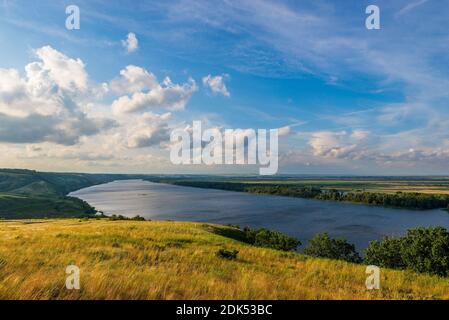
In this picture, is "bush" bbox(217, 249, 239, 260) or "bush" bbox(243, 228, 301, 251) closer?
"bush" bbox(217, 249, 239, 260)

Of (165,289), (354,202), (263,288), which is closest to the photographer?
(165,289)

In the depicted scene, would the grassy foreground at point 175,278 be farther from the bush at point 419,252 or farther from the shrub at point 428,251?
the shrub at point 428,251

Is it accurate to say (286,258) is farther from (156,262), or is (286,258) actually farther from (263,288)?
(263,288)

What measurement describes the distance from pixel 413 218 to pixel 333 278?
5297 inches

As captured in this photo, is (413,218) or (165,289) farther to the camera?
(413,218)

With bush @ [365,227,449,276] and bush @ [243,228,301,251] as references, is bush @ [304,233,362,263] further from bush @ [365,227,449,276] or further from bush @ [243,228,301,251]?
bush @ [365,227,449,276]

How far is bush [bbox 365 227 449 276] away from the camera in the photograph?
4209cm

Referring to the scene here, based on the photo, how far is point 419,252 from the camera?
45.5 meters

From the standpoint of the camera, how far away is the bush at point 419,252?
42.1 meters

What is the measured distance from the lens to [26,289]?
7.77 m

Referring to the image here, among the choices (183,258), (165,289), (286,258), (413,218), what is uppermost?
(165,289)

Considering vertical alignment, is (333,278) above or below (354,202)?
above

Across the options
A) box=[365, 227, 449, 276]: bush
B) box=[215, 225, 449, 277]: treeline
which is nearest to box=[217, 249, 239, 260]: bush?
box=[215, 225, 449, 277]: treeline
